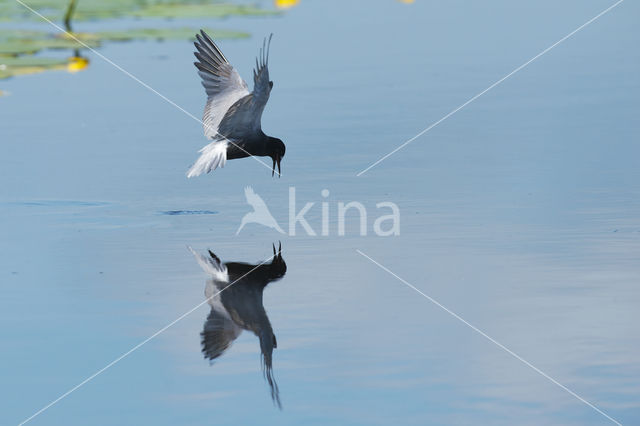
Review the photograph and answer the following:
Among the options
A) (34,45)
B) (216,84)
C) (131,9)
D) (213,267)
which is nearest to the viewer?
(213,267)

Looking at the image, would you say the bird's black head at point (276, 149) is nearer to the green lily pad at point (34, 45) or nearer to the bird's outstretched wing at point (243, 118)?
the bird's outstretched wing at point (243, 118)

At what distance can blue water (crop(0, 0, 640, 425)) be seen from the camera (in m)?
4.61

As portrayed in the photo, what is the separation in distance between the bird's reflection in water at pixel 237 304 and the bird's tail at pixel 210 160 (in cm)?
99

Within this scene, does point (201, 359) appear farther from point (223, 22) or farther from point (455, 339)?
point (223, 22)

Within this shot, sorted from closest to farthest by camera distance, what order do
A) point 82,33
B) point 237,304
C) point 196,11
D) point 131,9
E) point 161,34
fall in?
point 237,304 < point 161,34 < point 82,33 < point 196,11 < point 131,9

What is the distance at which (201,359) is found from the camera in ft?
16.4

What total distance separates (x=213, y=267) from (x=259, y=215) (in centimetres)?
101

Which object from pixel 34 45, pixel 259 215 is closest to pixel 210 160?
pixel 259 215

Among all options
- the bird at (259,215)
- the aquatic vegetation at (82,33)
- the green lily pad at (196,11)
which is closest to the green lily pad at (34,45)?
the aquatic vegetation at (82,33)

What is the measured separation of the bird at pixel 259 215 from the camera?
7.02 m

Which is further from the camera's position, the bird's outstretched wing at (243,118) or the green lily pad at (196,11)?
the green lily pad at (196,11)

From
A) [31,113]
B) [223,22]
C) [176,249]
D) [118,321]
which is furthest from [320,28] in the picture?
[118,321]

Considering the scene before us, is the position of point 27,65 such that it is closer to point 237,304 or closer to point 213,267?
point 213,267

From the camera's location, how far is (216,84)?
799 cm
